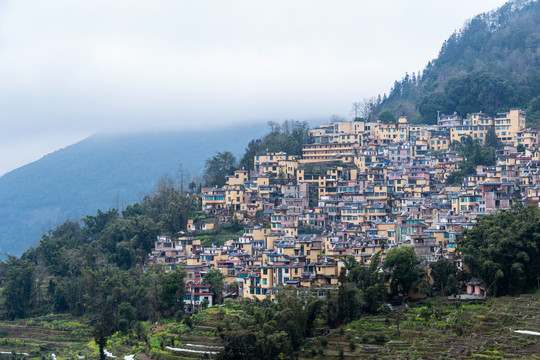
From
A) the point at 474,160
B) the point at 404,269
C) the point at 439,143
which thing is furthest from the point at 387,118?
the point at 404,269

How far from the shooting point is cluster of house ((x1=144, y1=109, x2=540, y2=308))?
128 ft

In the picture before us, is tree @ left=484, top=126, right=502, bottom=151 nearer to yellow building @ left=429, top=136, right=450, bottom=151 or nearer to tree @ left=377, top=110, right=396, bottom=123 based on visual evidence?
yellow building @ left=429, top=136, right=450, bottom=151

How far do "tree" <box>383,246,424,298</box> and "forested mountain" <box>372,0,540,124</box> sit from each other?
28403 millimetres

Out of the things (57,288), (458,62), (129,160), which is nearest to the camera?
(57,288)

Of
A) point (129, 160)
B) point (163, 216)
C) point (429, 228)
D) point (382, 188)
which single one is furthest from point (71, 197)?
point (429, 228)

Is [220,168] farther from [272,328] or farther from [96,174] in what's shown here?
[96,174]

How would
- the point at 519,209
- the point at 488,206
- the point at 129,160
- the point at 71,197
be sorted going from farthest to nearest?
1. the point at 129,160
2. the point at 71,197
3. the point at 488,206
4. the point at 519,209

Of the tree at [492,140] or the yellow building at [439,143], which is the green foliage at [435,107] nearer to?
the yellow building at [439,143]

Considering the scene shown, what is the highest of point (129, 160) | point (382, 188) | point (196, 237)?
point (129, 160)

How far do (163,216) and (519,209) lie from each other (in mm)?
25344

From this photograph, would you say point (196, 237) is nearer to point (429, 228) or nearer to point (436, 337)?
point (429, 228)

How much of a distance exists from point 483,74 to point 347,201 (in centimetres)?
2300

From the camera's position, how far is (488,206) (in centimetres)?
4275

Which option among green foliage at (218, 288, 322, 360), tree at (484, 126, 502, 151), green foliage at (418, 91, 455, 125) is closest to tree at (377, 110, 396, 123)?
green foliage at (418, 91, 455, 125)
